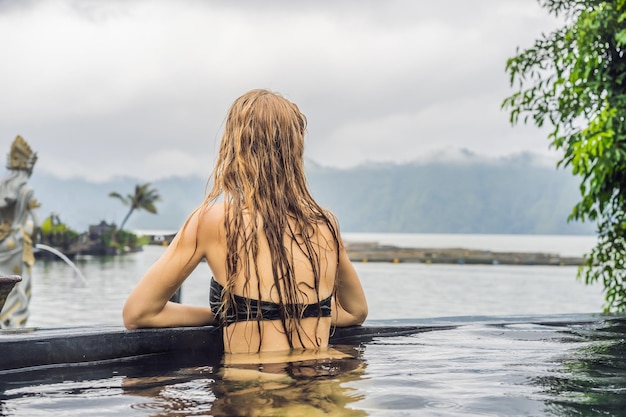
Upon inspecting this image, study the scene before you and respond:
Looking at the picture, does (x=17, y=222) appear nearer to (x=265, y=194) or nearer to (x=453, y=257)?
(x=265, y=194)

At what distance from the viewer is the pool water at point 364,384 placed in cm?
224

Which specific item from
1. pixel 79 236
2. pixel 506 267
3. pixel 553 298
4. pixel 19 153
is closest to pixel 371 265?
pixel 506 267

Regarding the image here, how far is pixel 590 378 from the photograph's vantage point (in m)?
2.69

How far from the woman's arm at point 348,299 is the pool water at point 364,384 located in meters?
0.13

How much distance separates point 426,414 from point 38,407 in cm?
113

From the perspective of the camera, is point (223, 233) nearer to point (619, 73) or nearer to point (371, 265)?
point (619, 73)

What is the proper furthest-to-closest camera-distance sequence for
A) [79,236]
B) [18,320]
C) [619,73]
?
[79,236]
[18,320]
[619,73]

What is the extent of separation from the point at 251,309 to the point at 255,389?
0.39 meters

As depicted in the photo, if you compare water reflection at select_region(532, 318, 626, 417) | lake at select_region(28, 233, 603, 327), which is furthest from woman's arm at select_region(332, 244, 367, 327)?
lake at select_region(28, 233, 603, 327)

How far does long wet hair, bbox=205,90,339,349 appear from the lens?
8.93 ft

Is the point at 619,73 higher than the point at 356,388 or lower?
higher

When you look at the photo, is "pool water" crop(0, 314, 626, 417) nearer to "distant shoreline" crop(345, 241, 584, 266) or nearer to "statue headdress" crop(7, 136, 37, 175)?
"statue headdress" crop(7, 136, 37, 175)

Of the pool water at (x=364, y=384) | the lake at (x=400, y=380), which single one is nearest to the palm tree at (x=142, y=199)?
the lake at (x=400, y=380)

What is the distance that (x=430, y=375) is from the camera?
2.73 meters
